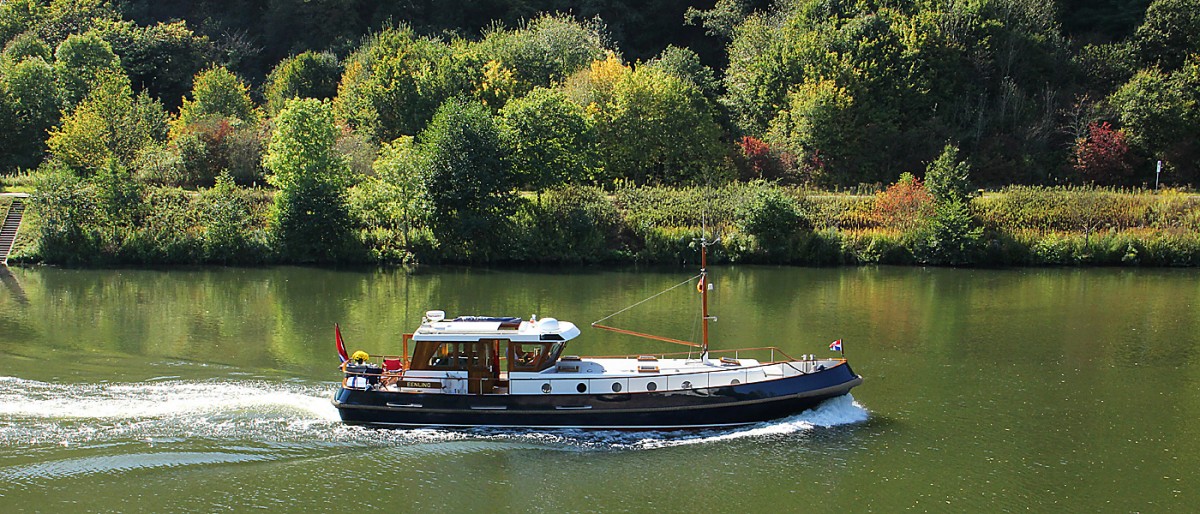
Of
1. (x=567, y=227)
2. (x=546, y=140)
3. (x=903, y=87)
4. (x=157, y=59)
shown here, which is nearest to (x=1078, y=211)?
(x=903, y=87)

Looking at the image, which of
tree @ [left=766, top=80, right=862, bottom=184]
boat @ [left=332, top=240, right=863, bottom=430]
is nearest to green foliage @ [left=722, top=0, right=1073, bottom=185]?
tree @ [left=766, top=80, right=862, bottom=184]

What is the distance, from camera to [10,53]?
7012 centimetres

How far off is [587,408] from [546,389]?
3.39 ft

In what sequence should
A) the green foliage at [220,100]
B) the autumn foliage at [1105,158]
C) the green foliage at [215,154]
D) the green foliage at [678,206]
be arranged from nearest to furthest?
the green foliage at [678,206] < the green foliage at [215,154] < the autumn foliage at [1105,158] < the green foliage at [220,100]

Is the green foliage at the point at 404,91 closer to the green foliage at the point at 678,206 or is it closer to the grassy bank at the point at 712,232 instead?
the grassy bank at the point at 712,232

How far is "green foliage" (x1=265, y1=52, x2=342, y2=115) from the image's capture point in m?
68.7

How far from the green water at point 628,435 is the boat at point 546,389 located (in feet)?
1.41

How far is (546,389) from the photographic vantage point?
22.3m

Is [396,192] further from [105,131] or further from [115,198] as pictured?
[105,131]

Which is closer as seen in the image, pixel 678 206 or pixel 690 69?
pixel 678 206

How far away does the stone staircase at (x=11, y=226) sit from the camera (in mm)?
48438

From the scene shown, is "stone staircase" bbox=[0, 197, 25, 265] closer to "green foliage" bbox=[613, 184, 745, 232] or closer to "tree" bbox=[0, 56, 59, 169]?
"tree" bbox=[0, 56, 59, 169]

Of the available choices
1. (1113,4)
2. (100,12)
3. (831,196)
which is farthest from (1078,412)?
(100,12)

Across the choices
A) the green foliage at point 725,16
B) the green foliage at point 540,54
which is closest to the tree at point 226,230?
the green foliage at point 540,54
